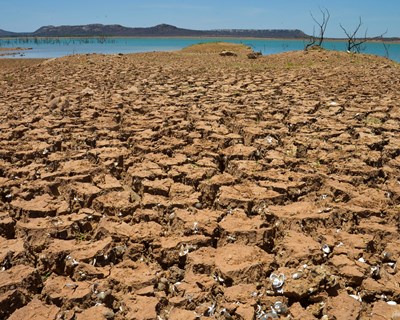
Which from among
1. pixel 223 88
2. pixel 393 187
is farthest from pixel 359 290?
pixel 223 88

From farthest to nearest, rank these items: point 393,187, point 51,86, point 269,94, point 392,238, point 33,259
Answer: point 51,86 → point 269,94 → point 393,187 → point 392,238 → point 33,259

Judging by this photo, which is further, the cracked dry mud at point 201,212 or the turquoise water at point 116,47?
the turquoise water at point 116,47

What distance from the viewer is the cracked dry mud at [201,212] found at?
174 cm

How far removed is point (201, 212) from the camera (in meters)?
2.43

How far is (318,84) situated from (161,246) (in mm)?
5255

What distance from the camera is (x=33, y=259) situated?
202 centimetres

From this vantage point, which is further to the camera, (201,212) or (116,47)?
(116,47)

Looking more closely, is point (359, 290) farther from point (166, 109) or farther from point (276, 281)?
point (166, 109)

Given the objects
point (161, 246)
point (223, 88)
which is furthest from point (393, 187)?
point (223, 88)

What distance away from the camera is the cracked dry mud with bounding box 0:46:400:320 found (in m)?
1.74

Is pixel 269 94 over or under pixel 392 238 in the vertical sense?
over

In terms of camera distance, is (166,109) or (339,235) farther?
(166,109)

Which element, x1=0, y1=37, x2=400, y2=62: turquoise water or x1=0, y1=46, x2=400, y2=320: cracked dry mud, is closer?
x1=0, y1=46, x2=400, y2=320: cracked dry mud

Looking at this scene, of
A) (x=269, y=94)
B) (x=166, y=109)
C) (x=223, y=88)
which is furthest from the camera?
(x=223, y=88)
